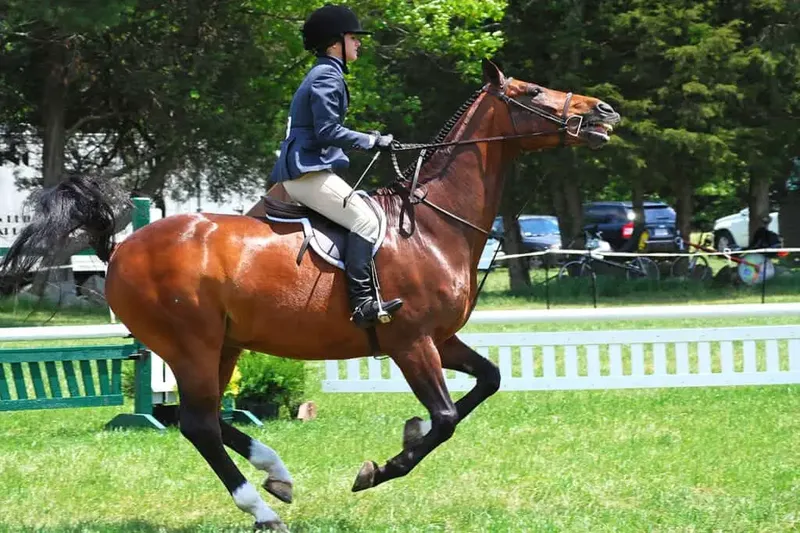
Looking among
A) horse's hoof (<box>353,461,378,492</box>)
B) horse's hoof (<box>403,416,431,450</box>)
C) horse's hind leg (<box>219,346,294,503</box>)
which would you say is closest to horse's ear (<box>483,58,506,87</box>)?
horse's hoof (<box>403,416,431,450</box>)

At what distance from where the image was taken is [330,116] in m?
5.80

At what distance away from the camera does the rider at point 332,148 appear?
229 inches

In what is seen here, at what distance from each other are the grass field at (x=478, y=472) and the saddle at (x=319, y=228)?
140cm

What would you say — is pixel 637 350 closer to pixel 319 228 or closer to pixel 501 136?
pixel 501 136

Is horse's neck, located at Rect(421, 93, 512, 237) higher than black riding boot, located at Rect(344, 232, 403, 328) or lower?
higher

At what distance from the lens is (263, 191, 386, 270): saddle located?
5941 millimetres

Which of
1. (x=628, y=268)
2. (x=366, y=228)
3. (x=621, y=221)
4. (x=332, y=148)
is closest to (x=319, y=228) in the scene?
(x=366, y=228)

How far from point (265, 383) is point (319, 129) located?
4.26 metres

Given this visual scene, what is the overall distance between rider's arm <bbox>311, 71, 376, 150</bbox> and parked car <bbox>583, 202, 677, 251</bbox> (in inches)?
1087

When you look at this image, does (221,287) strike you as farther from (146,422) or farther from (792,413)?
(792,413)

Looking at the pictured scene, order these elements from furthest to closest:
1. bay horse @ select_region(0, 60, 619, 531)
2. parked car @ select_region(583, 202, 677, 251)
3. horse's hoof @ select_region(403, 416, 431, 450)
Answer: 1. parked car @ select_region(583, 202, 677, 251)
2. horse's hoof @ select_region(403, 416, 431, 450)
3. bay horse @ select_region(0, 60, 619, 531)

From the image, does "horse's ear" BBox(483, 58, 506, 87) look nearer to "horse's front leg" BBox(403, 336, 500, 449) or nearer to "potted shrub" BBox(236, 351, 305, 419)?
"horse's front leg" BBox(403, 336, 500, 449)

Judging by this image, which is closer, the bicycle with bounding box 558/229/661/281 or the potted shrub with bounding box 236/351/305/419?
the potted shrub with bounding box 236/351/305/419

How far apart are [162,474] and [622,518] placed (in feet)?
9.79
